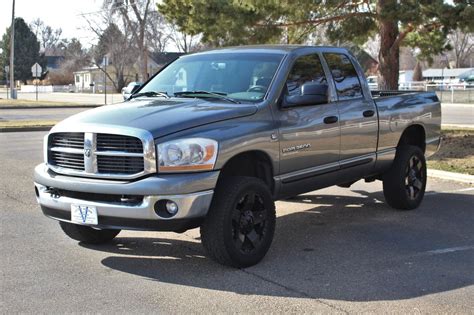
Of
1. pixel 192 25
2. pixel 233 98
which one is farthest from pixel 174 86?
Result: pixel 192 25

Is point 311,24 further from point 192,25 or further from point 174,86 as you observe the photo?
point 174,86

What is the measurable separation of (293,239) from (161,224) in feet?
6.55

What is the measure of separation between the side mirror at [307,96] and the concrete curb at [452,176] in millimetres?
4996

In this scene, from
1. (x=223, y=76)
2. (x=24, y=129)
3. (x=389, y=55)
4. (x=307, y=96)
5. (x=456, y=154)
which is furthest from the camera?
(x=24, y=129)

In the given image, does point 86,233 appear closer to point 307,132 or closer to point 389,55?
point 307,132

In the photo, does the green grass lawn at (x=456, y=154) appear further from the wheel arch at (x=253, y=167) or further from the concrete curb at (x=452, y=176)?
the wheel arch at (x=253, y=167)

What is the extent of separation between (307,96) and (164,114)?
1517 mm

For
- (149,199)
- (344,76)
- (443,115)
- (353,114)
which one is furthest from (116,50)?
(149,199)

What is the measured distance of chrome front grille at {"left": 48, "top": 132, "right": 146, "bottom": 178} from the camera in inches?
199

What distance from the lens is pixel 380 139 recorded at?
7.41m

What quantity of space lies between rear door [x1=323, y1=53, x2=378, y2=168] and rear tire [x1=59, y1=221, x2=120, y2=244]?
263 cm

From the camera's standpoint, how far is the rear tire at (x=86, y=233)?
6156 millimetres

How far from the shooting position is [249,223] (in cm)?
552

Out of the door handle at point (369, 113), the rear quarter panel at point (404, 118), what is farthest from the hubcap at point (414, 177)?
the door handle at point (369, 113)
